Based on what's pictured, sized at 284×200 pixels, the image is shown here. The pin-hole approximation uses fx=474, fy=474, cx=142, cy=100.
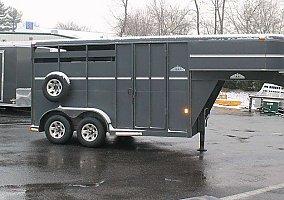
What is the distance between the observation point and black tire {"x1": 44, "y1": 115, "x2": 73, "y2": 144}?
1213 cm

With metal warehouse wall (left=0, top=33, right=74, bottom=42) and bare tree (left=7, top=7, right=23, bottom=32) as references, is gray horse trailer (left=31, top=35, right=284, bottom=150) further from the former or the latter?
bare tree (left=7, top=7, right=23, bottom=32)

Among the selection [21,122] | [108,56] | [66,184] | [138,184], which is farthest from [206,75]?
[21,122]

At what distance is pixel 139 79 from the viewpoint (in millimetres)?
11422

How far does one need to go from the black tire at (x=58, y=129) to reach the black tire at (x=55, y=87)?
1.76 ft

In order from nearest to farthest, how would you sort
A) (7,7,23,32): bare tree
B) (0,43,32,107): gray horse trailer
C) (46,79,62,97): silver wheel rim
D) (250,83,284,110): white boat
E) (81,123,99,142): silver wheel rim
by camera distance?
(81,123,99,142): silver wheel rim → (46,79,62,97): silver wheel rim → (0,43,32,107): gray horse trailer → (250,83,284,110): white boat → (7,7,23,32): bare tree

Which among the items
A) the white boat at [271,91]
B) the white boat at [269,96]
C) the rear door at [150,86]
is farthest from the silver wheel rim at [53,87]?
the white boat at [271,91]

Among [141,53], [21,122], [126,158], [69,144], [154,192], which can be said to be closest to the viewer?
[154,192]

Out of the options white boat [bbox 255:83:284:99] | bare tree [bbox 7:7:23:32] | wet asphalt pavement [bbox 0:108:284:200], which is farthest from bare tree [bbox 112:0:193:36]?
bare tree [bbox 7:7:23:32]

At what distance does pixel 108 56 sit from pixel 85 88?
1020 millimetres

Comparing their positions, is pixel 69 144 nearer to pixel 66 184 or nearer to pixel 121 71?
pixel 121 71

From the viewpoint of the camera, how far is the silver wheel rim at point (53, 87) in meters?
12.1

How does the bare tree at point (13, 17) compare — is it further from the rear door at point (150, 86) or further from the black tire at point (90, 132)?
the rear door at point (150, 86)

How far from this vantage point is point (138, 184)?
320 inches

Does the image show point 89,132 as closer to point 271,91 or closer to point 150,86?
point 150,86
